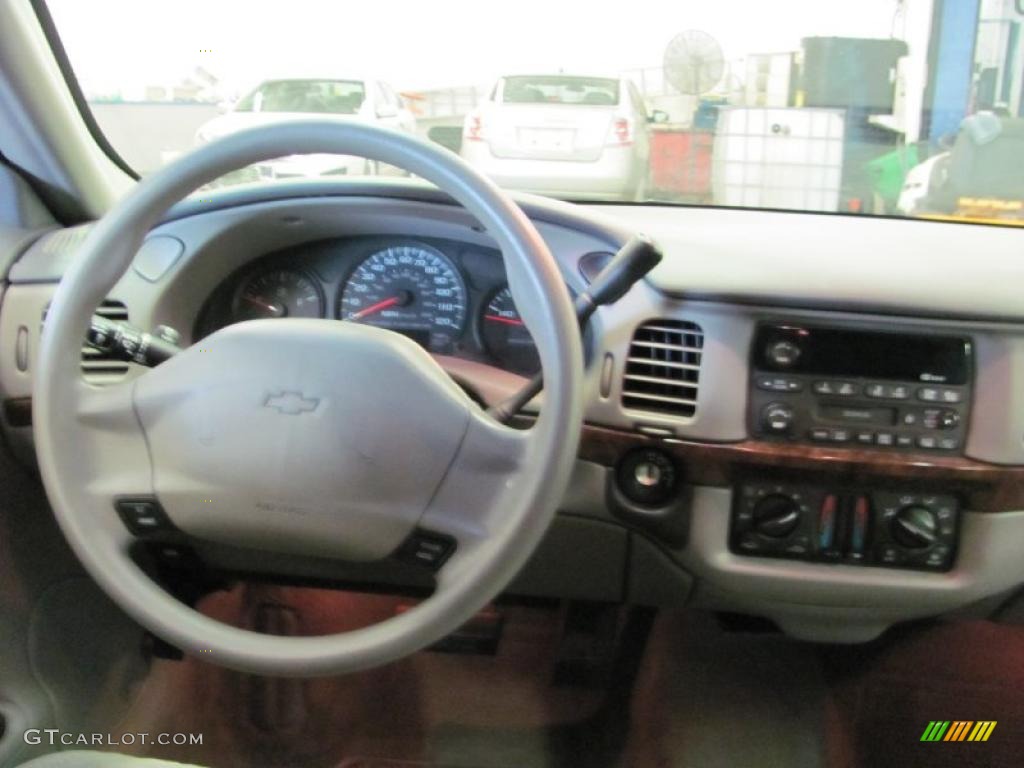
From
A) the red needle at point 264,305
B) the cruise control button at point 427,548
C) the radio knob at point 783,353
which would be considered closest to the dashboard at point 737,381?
the radio knob at point 783,353

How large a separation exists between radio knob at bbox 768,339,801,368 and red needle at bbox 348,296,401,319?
0.57 metres

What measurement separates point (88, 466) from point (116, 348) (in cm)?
15

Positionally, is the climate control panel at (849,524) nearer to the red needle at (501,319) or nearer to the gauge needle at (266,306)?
the red needle at (501,319)

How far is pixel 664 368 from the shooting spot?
1400 millimetres

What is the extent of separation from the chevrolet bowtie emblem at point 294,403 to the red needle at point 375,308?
0.45 metres

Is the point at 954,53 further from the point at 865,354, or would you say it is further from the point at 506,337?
the point at 506,337

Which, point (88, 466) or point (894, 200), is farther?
point (894, 200)

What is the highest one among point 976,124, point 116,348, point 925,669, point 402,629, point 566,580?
point 976,124

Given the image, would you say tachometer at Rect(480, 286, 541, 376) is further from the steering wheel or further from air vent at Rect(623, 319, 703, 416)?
the steering wheel

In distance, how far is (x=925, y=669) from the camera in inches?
75.6

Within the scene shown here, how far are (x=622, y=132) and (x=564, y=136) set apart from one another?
129 mm

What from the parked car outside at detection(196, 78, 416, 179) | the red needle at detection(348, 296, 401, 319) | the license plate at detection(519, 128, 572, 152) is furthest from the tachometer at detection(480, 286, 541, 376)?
the license plate at detection(519, 128, 572, 152)

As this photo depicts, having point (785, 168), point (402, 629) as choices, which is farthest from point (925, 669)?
point (402, 629)

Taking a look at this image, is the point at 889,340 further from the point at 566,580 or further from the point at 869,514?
the point at 566,580
